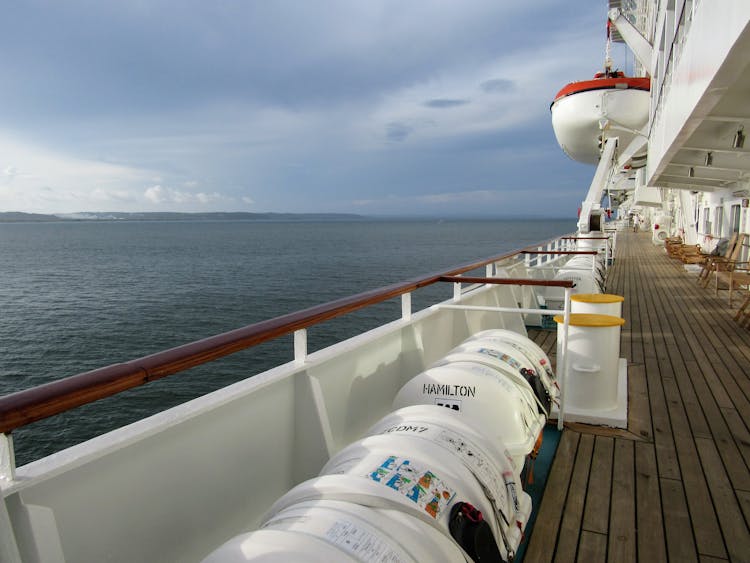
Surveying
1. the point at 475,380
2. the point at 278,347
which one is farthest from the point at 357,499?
the point at 278,347

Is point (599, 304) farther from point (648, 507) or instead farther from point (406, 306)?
point (648, 507)

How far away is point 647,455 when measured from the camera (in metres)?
2.79

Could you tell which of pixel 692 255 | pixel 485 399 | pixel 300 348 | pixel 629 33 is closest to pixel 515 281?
pixel 485 399

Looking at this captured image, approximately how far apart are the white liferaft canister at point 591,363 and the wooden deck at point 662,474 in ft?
0.64

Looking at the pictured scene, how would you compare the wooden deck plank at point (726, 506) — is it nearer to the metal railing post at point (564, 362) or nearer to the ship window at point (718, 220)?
the metal railing post at point (564, 362)

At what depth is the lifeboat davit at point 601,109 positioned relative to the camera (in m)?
14.9

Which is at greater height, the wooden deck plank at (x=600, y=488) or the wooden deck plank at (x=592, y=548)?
the wooden deck plank at (x=592, y=548)

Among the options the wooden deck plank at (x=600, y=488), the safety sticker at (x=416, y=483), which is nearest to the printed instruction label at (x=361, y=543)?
the safety sticker at (x=416, y=483)

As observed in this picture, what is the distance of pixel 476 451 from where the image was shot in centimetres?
156

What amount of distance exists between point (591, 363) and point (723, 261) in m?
6.90

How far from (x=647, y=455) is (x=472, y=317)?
5.72ft

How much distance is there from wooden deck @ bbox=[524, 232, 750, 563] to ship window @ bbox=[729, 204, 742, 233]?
737 cm

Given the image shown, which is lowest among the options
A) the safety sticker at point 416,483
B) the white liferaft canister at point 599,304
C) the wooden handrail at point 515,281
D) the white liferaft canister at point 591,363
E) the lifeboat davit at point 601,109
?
the white liferaft canister at point 591,363

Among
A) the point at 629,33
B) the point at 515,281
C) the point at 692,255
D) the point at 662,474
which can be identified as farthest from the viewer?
the point at 629,33
